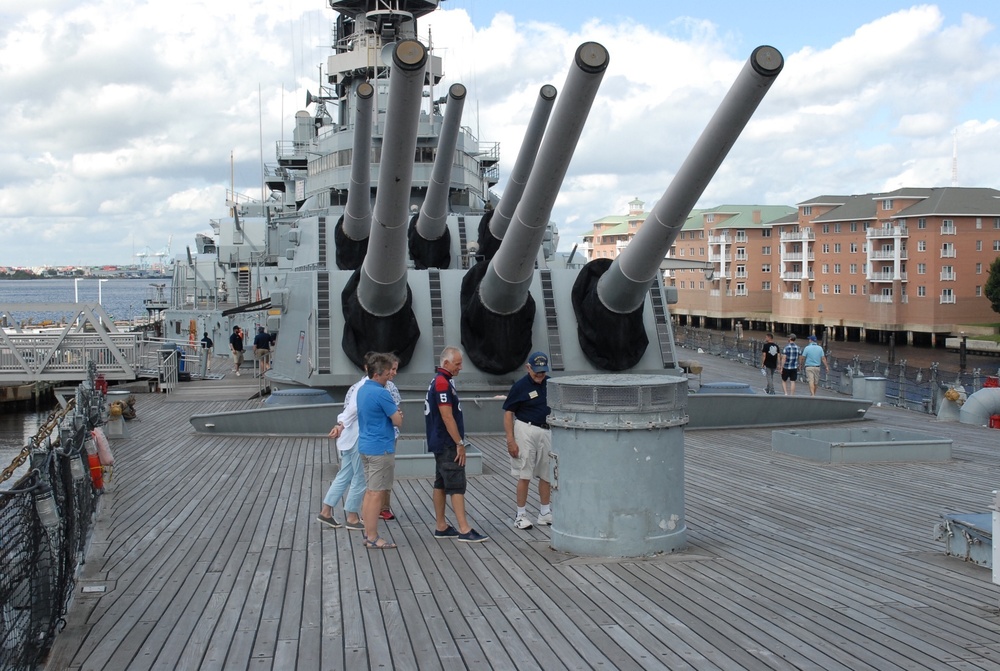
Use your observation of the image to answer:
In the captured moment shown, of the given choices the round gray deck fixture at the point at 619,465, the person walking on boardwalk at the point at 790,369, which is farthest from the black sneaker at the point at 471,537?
the person walking on boardwalk at the point at 790,369

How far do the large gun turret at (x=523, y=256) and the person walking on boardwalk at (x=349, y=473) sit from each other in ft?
10.0

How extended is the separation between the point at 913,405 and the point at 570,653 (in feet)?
42.2

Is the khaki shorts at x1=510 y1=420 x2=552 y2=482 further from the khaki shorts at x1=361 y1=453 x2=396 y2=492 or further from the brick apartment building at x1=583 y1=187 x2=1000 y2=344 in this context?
the brick apartment building at x1=583 y1=187 x2=1000 y2=344

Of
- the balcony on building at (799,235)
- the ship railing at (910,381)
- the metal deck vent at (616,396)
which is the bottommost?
the ship railing at (910,381)

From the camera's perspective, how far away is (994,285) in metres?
47.3

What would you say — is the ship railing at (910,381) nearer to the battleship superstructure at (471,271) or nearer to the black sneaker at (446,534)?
the battleship superstructure at (471,271)

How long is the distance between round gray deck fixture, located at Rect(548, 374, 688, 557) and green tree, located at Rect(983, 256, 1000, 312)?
46448 millimetres

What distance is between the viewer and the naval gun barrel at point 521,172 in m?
12.5

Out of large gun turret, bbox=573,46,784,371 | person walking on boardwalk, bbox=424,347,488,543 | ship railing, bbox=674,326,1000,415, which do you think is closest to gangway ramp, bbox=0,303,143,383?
large gun turret, bbox=573,46,784,371

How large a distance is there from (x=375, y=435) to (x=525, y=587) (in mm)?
1299

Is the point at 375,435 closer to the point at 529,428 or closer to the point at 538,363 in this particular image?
the point at 529,428

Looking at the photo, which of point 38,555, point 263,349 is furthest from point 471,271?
point 263,349

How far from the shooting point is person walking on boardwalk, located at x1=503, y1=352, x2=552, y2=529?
20.3 ft

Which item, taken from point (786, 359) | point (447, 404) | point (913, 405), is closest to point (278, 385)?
point (786, 359)
